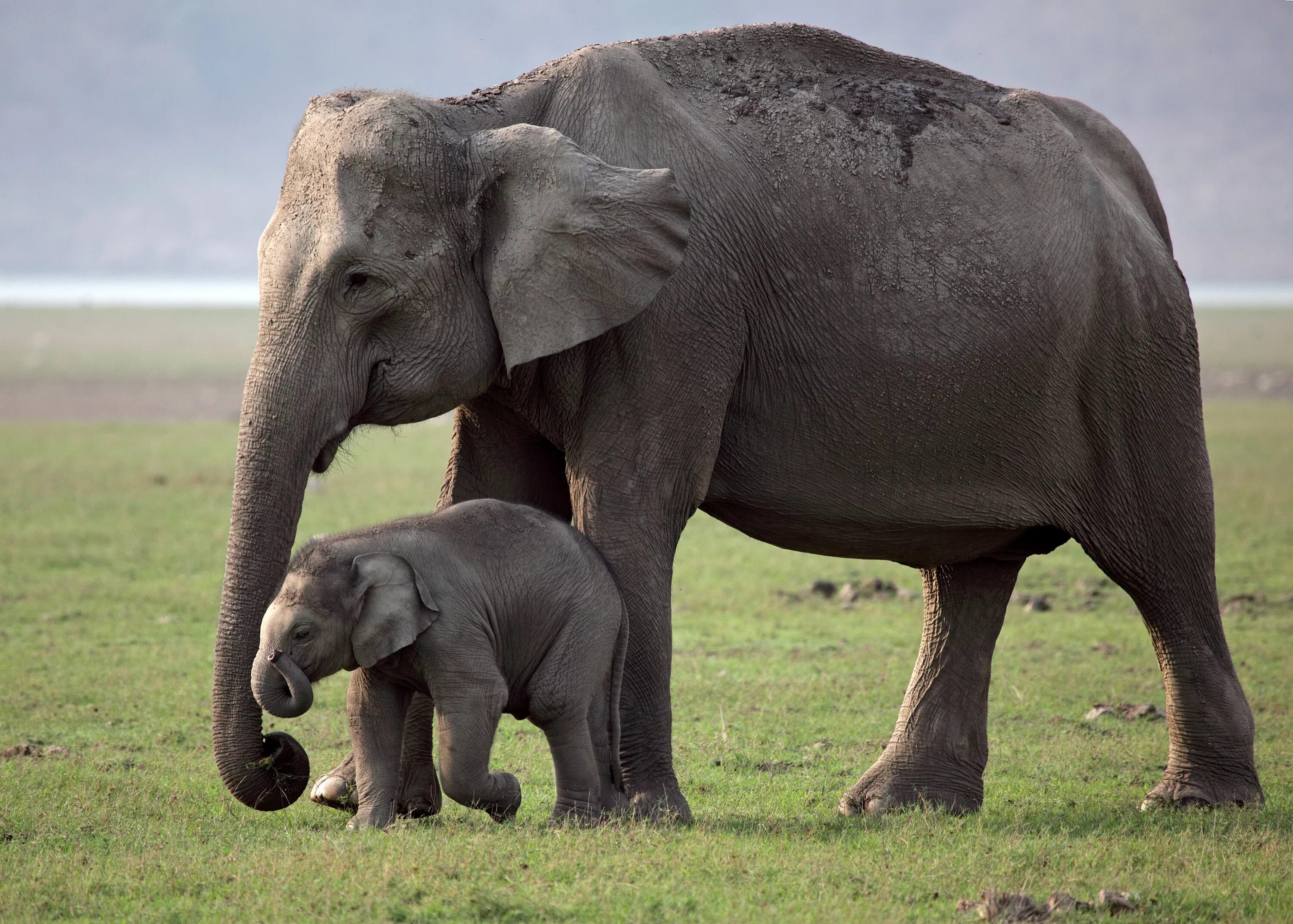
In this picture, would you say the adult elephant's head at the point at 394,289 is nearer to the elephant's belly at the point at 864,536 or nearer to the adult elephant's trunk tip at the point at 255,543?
the adult elephant's trunk tip at the point at 255,543

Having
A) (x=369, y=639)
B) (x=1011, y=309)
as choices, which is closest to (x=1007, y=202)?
(x=1011, y=309)

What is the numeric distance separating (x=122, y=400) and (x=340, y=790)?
1656 inches

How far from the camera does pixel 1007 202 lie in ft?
25.3

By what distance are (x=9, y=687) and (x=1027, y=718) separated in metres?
6.75

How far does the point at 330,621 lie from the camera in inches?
254

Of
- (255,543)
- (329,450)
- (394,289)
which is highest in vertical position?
(394,289)

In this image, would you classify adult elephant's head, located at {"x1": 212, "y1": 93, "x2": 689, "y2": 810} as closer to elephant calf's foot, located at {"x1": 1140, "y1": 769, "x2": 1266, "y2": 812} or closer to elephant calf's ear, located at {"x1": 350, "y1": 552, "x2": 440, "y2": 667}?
elephant calf's ear, located at {"x1": 350, "y1": 552, "x2": 440, "y2": 667}

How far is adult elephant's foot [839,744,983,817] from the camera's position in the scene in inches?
323

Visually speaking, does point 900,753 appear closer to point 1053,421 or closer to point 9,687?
point 1053,421

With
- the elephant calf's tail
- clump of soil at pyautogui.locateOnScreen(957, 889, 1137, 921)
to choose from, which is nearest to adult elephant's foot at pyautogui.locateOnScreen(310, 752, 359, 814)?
the elephant calf's tail

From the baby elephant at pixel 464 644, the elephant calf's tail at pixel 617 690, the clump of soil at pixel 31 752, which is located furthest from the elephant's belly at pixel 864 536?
the clump of soil at pixel 31 752

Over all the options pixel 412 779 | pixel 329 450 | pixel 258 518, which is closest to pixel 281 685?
pixel 258 518

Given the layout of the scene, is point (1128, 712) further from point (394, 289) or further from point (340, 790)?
point (394, 289)

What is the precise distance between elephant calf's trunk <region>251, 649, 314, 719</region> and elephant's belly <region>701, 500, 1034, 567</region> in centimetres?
213
